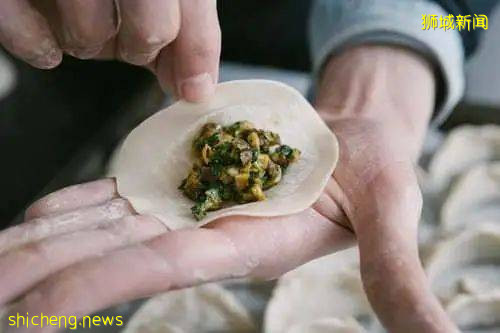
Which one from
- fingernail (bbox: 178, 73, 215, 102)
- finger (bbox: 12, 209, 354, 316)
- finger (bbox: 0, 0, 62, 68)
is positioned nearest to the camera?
finger (bbox: 12, 209, 354, 316)

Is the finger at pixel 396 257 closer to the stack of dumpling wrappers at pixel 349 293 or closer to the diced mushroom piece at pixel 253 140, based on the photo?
the diced mushroom piece at pixel 253 140

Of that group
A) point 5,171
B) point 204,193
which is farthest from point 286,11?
point 204,193

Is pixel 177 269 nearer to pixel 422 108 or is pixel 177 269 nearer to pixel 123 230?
pixel 123 230

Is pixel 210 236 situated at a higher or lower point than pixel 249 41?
higher

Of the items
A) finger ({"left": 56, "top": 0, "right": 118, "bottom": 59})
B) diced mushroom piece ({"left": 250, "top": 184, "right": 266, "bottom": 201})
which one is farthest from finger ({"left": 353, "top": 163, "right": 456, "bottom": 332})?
finger ({"left": 56, "top": 0, "right": 118, "bottom": 59})

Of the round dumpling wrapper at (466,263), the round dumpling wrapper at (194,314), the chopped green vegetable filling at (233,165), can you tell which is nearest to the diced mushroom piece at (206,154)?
the chopped green vegetable filling at (233,165)

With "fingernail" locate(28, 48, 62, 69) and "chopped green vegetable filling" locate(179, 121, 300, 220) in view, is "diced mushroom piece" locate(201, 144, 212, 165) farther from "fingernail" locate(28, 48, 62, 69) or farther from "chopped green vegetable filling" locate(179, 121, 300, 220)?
"fingernail" locate(28, 48, 62, 69)
